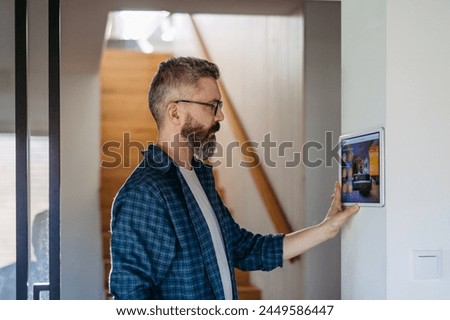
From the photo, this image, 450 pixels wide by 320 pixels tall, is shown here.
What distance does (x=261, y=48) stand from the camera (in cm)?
434

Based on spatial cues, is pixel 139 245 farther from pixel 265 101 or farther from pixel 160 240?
pixel 265 101

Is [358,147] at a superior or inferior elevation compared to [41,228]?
superior

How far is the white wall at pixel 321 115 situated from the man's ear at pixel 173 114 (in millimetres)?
Answer: 1932

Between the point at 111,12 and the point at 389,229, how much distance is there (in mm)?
2535

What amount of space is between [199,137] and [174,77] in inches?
7.4

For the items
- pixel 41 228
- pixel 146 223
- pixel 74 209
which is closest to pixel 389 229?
pixel 146 223

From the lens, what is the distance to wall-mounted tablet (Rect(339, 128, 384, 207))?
6.40ft

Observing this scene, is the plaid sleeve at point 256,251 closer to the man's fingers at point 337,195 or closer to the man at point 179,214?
the man at point 179,214

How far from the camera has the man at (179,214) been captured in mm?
1921

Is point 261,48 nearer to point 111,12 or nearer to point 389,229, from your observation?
point 111,12

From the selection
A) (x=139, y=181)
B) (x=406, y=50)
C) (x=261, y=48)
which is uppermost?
(x=261, y=48)

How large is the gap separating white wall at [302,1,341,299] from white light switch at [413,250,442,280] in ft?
6.49

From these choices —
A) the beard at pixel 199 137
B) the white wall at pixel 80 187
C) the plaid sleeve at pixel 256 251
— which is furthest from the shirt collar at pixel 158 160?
the white wall at pixel 80 187

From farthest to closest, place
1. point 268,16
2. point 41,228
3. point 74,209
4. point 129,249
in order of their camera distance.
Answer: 1. point 268,16
2. point 74,209
3. point 41,228
4. point 129,249
